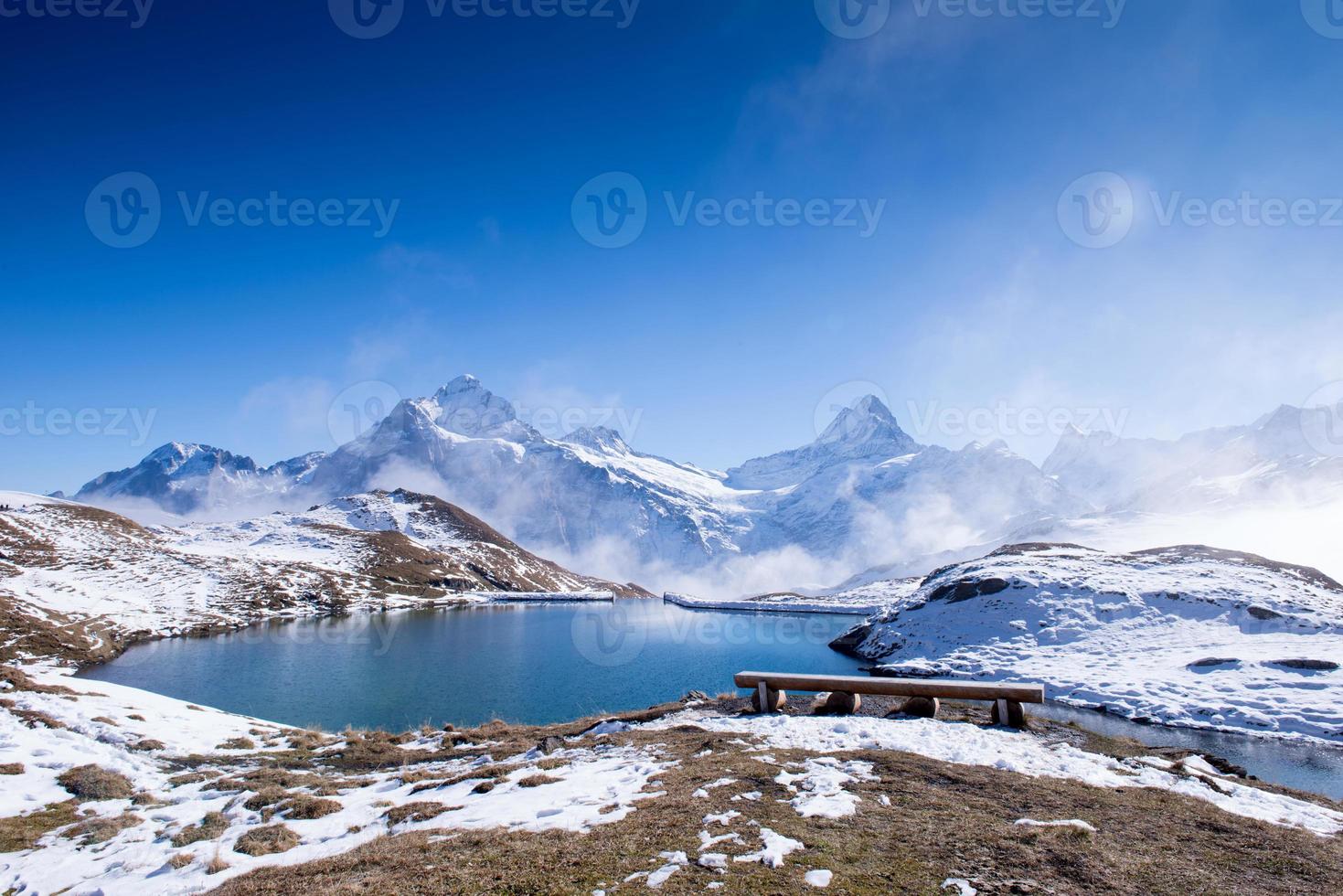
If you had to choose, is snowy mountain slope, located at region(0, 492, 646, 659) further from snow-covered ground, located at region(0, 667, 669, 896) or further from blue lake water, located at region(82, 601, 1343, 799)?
snow-covered ground, located at region(0, 667, 669, 896)

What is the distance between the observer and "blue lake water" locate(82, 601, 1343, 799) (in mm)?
30094

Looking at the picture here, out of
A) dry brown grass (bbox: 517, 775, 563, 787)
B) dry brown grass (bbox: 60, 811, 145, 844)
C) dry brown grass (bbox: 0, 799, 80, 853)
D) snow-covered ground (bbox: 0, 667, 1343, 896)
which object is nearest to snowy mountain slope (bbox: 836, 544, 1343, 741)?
snow-covered ground (bbox: 0, 667, 1343, 896)

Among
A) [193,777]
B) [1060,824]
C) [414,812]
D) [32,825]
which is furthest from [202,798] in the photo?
[1060,824]

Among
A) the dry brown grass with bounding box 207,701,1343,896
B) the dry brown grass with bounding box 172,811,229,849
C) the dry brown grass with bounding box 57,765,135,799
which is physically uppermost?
the dry brown grass with bounding box 207,701,1343,896

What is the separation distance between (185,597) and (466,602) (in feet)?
176

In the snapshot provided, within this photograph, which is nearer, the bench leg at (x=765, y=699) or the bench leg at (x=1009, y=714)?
the bench leg at (x=1009, y=714)

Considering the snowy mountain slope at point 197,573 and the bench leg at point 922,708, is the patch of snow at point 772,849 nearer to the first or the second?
the bench leg at point 922,708

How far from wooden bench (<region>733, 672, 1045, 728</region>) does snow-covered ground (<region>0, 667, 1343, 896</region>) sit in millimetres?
1426

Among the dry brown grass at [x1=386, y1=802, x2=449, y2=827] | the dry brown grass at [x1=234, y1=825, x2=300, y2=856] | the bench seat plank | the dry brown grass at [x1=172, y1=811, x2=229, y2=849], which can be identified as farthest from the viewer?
the bench seat plank

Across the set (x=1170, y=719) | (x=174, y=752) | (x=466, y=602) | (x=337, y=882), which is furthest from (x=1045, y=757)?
(x=466, y=602)

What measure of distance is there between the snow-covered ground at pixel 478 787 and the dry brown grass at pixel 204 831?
0.11m

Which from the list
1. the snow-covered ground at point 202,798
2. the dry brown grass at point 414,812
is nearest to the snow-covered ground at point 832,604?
the snow-covered ground at point 202,798

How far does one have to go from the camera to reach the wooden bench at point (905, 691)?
22.4m

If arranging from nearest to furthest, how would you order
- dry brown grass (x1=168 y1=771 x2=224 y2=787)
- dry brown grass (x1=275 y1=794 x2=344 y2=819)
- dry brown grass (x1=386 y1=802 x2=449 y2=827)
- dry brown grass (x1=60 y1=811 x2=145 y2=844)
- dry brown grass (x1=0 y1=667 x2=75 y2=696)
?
dry brown grass (x1=386 y1=802 x2=449 y2=827)
dry brown grass (x1=60 y1=811 x2=145 y2=844)
dry brown grass (x1=275 y1=794 x2=344 y2=819)
dry brown grass (x1=168 y1=771 x2=224 y2=787)
dry brown grass (x1=0 y1=667 x2=75 y2=696)
